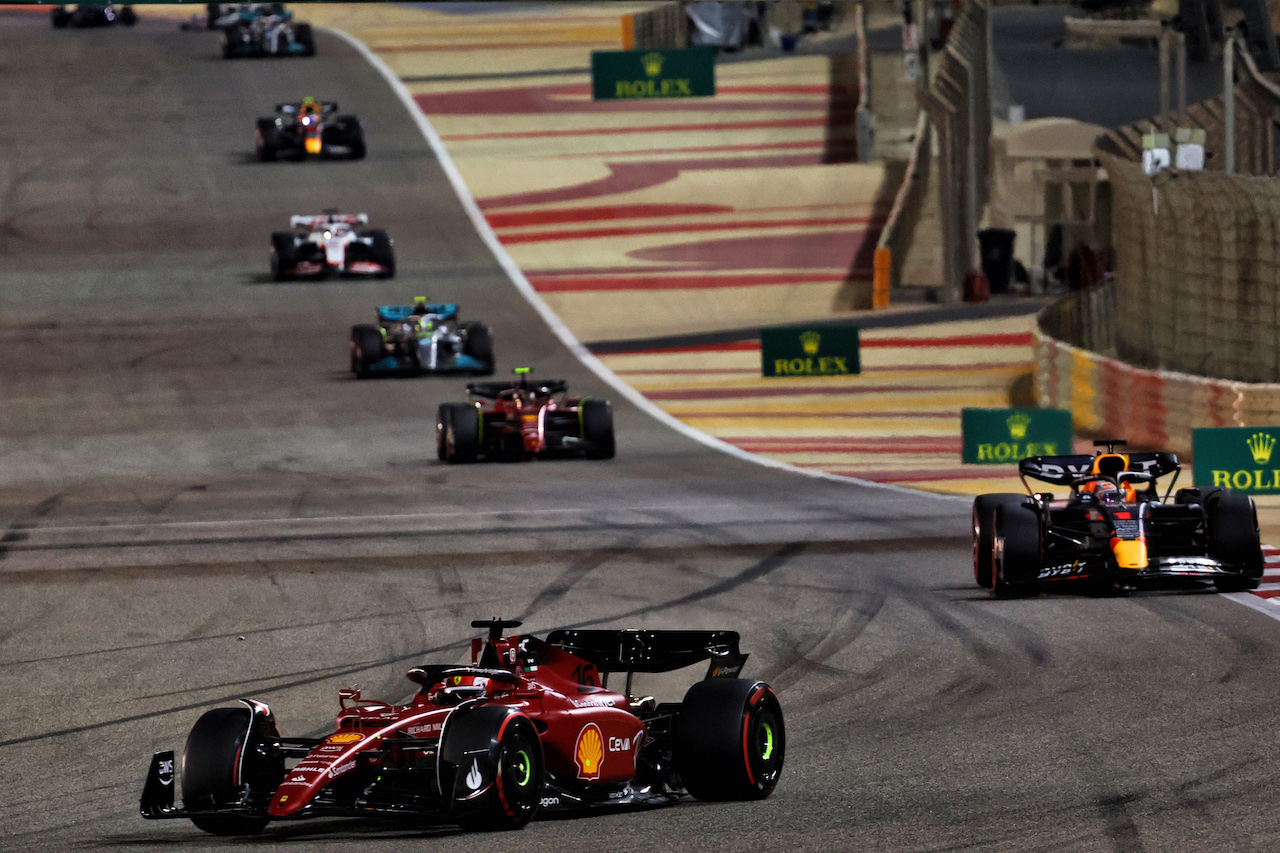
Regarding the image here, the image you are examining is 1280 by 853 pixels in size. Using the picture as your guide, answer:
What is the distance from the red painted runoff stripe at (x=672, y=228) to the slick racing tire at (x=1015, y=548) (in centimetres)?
2769

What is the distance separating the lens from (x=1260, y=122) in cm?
2388

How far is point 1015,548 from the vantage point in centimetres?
1458

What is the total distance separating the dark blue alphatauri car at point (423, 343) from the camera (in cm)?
2989

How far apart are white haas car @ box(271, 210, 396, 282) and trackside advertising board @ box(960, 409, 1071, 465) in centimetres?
1680

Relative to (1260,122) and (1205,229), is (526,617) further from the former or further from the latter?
(1260,122)

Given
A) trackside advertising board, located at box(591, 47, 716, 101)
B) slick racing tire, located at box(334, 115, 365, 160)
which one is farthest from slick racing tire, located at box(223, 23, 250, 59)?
trackside advertising board, located at box(591, 47, 716, 101)

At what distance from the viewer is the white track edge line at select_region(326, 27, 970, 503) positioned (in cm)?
2248

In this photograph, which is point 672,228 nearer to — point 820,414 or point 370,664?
point 820,414

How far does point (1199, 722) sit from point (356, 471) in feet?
46.1

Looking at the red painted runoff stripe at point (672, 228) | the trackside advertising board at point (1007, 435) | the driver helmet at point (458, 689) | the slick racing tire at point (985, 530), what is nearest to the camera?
the driver helmet at point (458, 689)

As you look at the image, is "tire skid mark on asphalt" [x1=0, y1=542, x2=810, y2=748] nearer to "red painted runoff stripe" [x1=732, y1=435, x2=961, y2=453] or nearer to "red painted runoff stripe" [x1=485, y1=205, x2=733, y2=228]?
"red painted runoff stripe" [x1=732, y1=435, x2=961, y2=453]

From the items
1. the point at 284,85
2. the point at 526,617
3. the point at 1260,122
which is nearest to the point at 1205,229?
the point at 1260,122

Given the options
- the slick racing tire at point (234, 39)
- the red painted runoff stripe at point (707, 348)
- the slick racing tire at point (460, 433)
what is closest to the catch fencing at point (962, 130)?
the red painted runoff stripe at point (707, 348)

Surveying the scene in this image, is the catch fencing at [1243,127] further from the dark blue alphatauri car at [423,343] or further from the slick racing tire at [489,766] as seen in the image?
the slick racing tire at [489,766]
